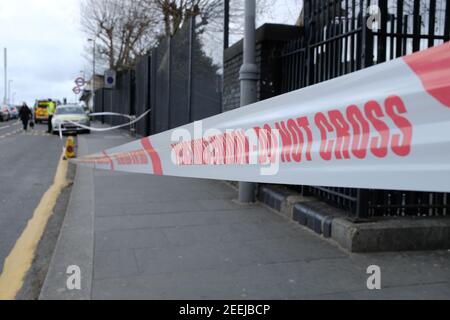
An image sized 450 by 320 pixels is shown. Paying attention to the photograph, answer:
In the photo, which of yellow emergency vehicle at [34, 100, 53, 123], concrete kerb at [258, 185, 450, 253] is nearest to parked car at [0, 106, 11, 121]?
yellow emergency vehicle at [34, 100, 53, 123]

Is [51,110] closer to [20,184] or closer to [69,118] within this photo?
[69,118]

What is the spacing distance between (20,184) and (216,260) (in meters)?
6.19

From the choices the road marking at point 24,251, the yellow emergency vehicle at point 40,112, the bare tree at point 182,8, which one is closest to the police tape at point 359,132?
the road marking at point 24,251

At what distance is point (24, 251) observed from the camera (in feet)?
16.7

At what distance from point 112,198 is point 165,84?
27.7 feet

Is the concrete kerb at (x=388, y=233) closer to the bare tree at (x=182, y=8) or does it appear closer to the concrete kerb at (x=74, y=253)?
the concrete kerb at (x=74, y=253)

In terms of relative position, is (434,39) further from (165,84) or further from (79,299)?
(165,84)

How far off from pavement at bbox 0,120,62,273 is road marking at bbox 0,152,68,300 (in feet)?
0.25

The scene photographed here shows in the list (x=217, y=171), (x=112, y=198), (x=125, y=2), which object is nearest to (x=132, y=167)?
(x=112, y=198)

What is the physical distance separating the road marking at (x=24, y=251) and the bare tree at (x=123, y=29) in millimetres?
20293

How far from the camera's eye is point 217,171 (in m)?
4.44

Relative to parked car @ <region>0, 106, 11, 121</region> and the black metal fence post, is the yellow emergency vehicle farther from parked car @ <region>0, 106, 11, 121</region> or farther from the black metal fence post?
the black metal fence post

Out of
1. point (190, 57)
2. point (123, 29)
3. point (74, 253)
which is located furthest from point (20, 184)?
point (123, 29)
